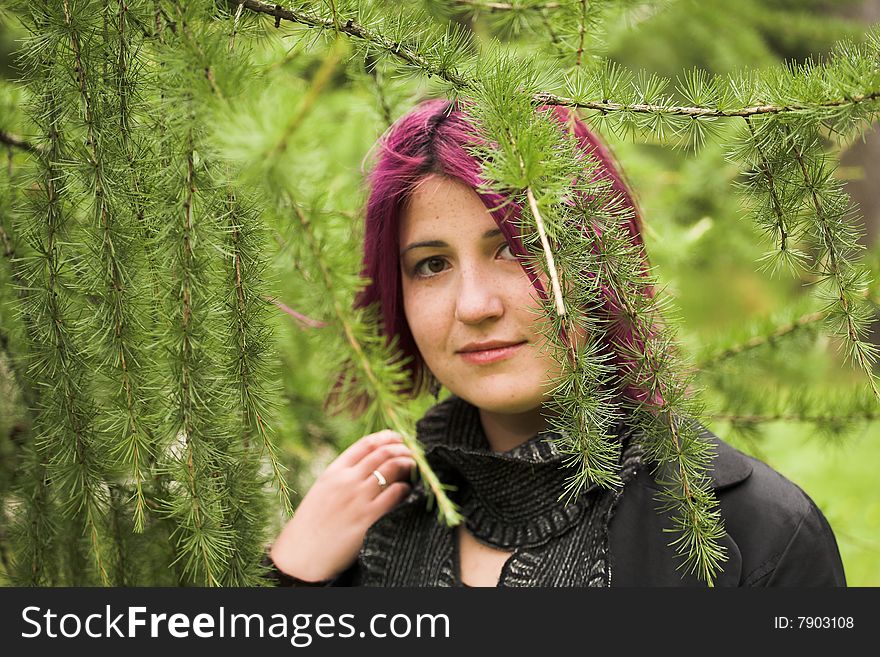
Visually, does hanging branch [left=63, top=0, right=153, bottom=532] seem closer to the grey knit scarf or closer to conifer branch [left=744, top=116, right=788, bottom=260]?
the grey knit scarf

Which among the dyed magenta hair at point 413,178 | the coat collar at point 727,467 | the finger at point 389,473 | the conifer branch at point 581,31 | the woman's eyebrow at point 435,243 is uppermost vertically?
the conifer branch at point 581,31

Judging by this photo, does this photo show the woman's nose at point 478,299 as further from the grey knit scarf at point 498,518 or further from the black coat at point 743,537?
the black coat at point 743,537

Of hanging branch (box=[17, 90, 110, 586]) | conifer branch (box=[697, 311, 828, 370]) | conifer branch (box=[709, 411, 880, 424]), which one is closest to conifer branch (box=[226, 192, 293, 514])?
hanging branch (box=[17, 90, 110, 586])

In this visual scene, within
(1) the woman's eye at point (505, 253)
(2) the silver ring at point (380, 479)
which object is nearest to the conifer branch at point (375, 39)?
(1) the woman's eye at point (505, 253)

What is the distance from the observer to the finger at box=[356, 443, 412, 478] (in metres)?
1.10

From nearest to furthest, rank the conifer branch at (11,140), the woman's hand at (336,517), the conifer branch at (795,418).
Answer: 1. the conifer branch at (11,140)
2. the woman's hand at (336,517)
3. the conifer branch at (795,418)

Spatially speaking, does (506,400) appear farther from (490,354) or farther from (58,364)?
(58,364)

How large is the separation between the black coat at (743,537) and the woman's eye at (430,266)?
1.14 ft

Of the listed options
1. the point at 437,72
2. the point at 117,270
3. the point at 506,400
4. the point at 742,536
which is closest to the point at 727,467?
the point at 742,536

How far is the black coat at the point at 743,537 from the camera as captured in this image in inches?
33.8

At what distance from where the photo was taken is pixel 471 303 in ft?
2.87

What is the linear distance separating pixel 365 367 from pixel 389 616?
0.29m

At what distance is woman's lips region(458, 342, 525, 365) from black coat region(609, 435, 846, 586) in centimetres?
21

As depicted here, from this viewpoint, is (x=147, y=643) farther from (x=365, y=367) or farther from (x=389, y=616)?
(x=365, y=367)
